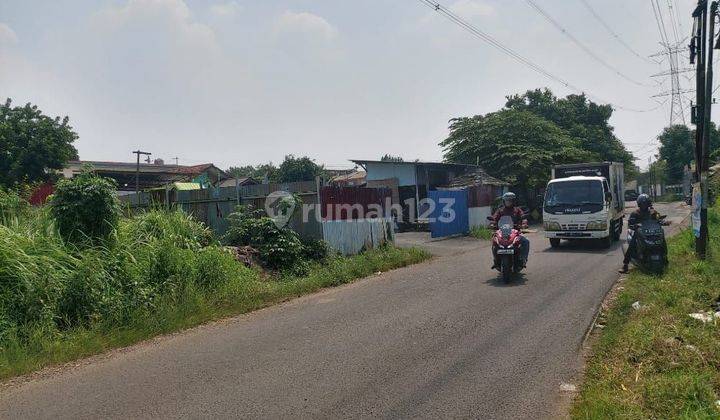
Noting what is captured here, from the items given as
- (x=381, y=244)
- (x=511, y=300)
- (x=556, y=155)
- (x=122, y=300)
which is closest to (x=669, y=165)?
(x=556, y=155)

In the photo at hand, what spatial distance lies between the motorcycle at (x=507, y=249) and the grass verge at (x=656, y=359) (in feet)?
7.01

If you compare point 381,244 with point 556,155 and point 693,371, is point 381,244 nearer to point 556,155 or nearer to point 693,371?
point 693,371

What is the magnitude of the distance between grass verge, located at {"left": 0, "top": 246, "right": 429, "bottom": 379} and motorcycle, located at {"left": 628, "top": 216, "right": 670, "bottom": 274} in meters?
5.51

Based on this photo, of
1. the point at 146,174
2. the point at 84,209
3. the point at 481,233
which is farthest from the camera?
the point at 146,174

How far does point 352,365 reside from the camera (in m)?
5.29

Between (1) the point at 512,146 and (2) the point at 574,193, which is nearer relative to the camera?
(2) the point at 574,193

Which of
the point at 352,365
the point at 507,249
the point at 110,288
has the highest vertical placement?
the point at 507,249

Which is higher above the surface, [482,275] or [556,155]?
[556,155]

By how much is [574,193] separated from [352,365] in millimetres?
11859

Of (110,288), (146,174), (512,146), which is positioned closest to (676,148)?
(512,146)

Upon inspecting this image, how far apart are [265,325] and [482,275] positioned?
5.15 m

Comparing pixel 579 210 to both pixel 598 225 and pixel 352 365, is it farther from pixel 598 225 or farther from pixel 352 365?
pixel 352 365

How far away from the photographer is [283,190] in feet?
42.1

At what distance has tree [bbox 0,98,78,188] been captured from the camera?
85.5 ft
